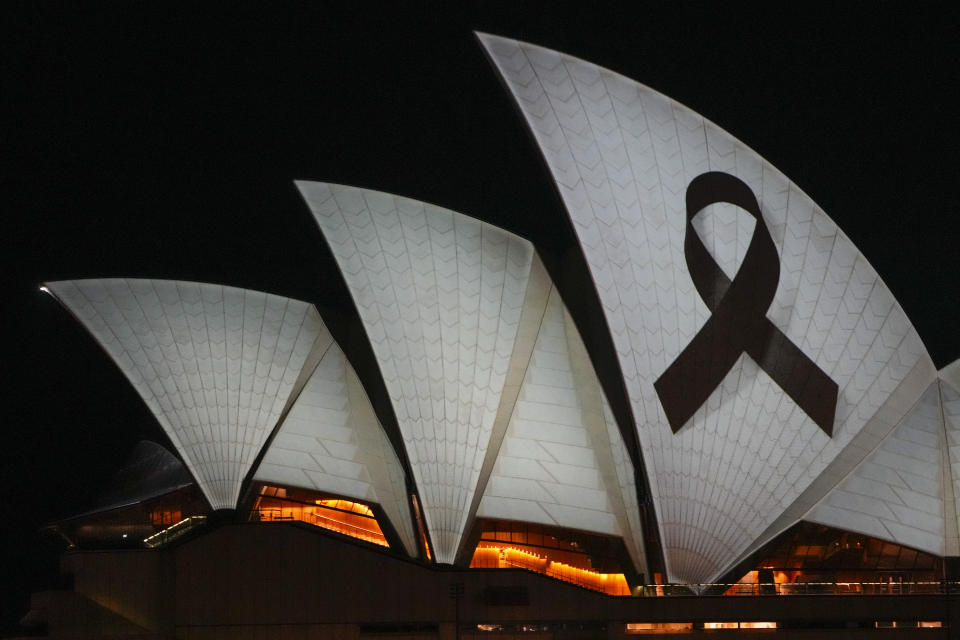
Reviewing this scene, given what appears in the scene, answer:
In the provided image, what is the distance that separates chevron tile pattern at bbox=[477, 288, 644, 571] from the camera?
2823 centimetres

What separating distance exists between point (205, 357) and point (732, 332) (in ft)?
51.6

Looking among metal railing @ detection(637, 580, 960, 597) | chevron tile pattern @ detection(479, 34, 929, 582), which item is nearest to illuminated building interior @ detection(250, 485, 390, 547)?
metal railing @ detection(637, 580, 960, 597)

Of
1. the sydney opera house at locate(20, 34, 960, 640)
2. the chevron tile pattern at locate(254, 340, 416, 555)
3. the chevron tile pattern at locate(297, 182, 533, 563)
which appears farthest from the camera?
the chevron tile pattern at locate(254, 340, 416, 555)

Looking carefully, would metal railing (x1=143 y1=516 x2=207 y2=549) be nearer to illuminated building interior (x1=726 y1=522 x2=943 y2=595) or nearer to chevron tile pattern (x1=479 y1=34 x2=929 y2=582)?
chevron tile pattern (x1=479 y1=34 x2=929 y2=582)

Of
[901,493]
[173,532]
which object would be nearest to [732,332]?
[901,493]

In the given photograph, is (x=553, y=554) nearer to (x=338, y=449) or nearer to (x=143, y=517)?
(x=338, y=449)

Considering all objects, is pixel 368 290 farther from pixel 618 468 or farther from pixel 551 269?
pixel 618 468

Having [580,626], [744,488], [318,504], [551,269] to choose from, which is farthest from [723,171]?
[318,504]

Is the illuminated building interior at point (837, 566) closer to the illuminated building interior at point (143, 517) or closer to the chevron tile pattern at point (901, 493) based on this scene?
the chevron tile pattern at point (901, 493)

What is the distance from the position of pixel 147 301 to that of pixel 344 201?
719 cm

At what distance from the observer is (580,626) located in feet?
91.2

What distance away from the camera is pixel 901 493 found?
89.2 feet

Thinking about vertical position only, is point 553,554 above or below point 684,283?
below

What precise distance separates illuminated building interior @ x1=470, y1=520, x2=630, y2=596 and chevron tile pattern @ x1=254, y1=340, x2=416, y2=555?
7.85 ft
